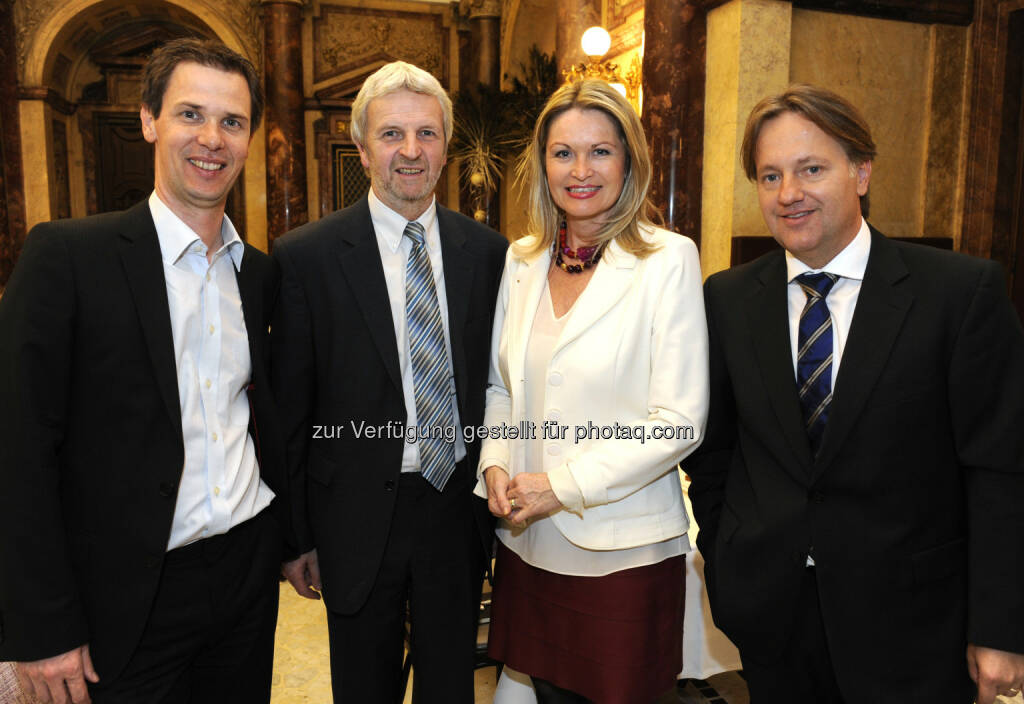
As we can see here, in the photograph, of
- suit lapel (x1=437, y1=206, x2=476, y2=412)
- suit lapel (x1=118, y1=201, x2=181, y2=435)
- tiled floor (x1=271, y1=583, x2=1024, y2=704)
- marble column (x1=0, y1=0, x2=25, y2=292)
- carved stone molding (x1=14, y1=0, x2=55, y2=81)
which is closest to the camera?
suit lapel (x1=118, y1=201, x2=181, y2=435)

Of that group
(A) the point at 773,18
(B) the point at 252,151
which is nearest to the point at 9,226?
(B) the point at 252,151

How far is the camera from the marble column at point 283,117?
10297mm

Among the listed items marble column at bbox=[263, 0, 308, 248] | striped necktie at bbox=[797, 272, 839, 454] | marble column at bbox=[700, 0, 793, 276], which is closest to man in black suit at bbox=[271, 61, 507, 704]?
striped necktie at bbox=[797, 272, 839, 454]

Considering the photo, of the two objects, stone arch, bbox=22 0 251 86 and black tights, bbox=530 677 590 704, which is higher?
stone arch, bbox=22 0 251 86

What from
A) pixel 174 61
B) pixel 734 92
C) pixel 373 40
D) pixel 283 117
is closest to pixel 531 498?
pixel 174 61

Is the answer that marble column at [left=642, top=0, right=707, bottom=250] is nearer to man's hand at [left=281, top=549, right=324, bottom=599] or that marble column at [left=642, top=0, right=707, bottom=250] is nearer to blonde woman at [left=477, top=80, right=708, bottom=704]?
blonde woman at [left=477, top=80, right=708, bottom=704]

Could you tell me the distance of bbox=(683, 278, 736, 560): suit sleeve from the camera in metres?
1.91

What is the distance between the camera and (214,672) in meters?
1.85

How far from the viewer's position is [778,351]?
1730mm

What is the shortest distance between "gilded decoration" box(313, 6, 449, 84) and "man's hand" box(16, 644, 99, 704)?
36.8ft

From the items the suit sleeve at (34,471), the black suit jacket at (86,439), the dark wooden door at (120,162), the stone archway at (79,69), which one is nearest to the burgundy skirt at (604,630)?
the black suit jacket at (86,439)

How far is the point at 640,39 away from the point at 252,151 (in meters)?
6.43

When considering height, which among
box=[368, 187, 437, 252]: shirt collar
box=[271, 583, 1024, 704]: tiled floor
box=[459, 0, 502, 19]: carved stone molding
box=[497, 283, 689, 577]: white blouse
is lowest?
box=[271, 583, 1024, 704]: tiled floor

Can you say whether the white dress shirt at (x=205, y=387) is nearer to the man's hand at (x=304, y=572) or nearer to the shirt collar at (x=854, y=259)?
the man's hand at (x=304, y=572)
